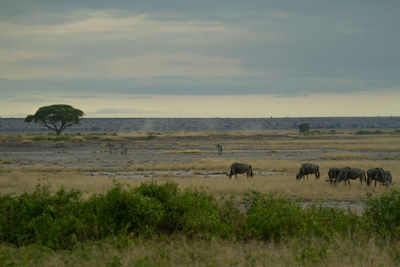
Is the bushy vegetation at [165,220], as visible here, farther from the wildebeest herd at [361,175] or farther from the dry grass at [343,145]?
the dry grass at [343,145]

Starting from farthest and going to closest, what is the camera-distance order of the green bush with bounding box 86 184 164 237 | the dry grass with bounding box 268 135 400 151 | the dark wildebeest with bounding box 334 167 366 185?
1. the dry grass with bounding box 268 135 400 151
2. the dark wildebeest with bounding box 334 167 366 185
3. the green bush with bounding box 86 184 164 237

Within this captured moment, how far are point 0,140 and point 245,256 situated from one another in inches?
2951

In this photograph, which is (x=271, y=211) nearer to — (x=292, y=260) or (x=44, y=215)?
(x=292, y=260)

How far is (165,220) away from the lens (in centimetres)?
1198

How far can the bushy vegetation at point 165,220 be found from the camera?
36.4 ft

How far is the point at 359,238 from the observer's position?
1096 cm

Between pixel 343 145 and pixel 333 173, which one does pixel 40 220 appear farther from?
pixel 343 145

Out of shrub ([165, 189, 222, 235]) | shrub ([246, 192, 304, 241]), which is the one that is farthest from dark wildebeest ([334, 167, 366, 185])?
shrub ([165, 189, 222, 235])

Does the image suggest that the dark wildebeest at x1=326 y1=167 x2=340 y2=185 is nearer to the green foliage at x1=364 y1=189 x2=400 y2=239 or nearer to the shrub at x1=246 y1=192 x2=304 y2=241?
the green foliage at x1=364 y1=189 x2=400 y2=239

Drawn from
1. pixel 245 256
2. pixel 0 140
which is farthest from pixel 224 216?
pixel 0 140

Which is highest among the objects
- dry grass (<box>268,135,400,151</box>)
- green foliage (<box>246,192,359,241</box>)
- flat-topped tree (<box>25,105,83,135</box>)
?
flat-topped tree (<box>25,105,83,135</box>)

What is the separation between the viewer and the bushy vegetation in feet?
36.4

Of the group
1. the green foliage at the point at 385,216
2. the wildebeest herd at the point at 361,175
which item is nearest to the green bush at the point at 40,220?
the green foliage at the point at 385,216

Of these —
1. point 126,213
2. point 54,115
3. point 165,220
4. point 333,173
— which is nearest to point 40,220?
point 126,213
